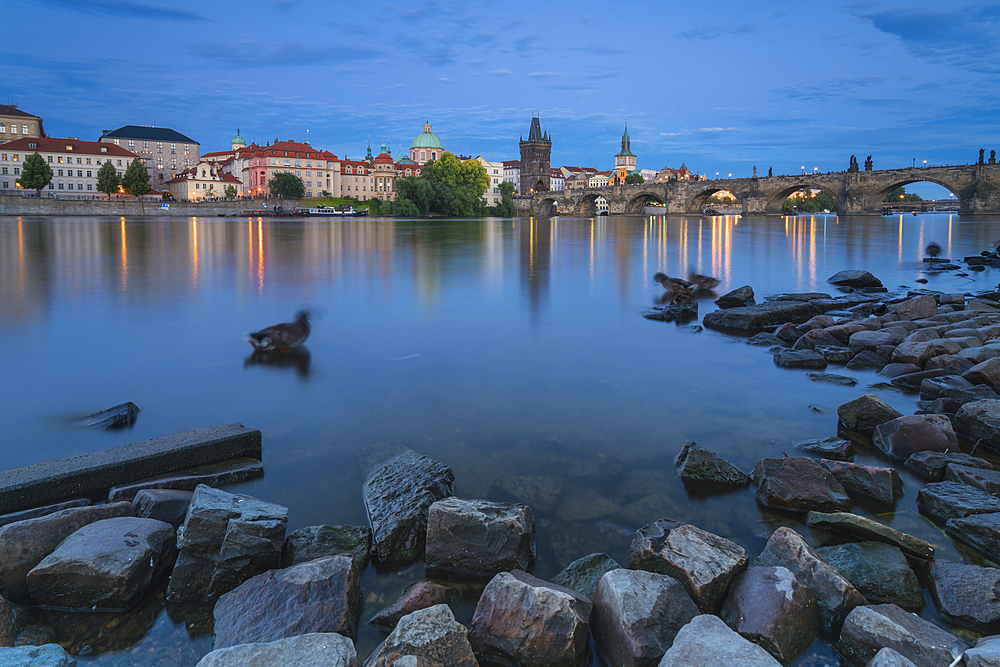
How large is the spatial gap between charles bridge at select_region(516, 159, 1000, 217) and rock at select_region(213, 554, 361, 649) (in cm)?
8095

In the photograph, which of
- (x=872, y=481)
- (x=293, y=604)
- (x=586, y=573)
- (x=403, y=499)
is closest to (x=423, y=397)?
(x=403, y=499)

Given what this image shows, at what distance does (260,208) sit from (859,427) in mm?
99509

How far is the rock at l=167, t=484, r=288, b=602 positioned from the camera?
2768 mm

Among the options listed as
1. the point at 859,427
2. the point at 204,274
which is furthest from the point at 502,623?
the point at 204,274

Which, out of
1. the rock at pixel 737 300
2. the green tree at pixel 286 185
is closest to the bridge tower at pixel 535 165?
the green tree at pixel 286 185

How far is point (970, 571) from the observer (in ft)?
9.14

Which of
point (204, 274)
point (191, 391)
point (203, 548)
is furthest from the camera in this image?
point (204, 274)

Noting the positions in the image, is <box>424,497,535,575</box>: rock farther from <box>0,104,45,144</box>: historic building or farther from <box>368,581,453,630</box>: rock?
<box>0,104,45,144</box>: historic building

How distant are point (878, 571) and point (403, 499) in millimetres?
2326

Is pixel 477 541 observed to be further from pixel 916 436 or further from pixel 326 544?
pixel 916 436

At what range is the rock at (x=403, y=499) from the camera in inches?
121

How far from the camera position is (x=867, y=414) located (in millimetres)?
4637

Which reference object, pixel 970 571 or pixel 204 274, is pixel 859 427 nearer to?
pixel 970 571

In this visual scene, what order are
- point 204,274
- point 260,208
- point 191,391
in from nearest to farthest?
1. point 191,391
2. point 204,274
3. point 260,208
